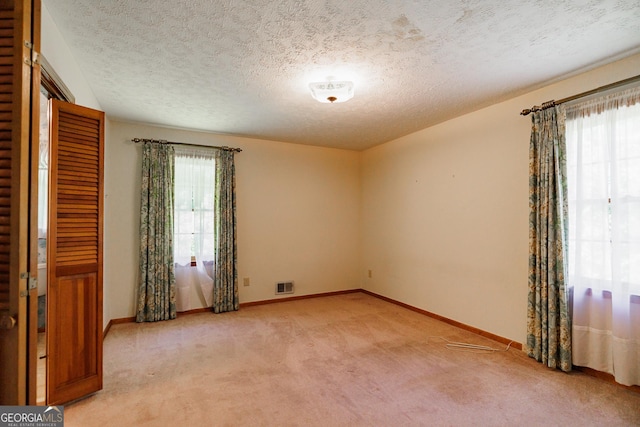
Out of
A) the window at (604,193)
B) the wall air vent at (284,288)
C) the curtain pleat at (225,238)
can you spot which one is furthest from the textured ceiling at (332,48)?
the wall air vent at (284,288)

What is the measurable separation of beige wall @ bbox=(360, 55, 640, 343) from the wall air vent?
1476mm

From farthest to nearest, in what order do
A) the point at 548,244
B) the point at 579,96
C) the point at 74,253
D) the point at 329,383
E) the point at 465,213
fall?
1. the point at 465,213
2. the point at 548,244
3. the point at 579,96
4. the point at 329,383
5. the point at 74,253

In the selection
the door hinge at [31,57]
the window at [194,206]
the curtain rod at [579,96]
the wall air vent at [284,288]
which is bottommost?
the wall air vent at [284,288]

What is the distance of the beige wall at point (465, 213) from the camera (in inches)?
122

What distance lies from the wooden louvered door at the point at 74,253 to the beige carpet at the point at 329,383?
10.1 inches

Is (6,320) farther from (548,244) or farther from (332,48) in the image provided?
(548,244)

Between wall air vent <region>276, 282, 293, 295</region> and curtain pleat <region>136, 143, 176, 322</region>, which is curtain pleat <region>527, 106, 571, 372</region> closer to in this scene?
wall air vent <region>276, 282, 293, 295</region>

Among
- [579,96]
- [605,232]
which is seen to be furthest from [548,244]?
[579,96]

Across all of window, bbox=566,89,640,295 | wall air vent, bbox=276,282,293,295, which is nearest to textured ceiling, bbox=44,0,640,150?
window, bbox=566,89,640,295

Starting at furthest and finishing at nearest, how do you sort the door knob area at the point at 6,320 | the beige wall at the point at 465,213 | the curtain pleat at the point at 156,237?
the curtain pleat at the point at 156,237, the beige wall at the point at 465,213, the door knob area at the point at 6,320

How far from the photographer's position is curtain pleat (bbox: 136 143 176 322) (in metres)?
3.91

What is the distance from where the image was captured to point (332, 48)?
7.27 ft

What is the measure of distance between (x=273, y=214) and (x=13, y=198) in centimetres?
382

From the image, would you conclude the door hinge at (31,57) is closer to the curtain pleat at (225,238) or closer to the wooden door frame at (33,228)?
the wooden door frame at (33,228)
